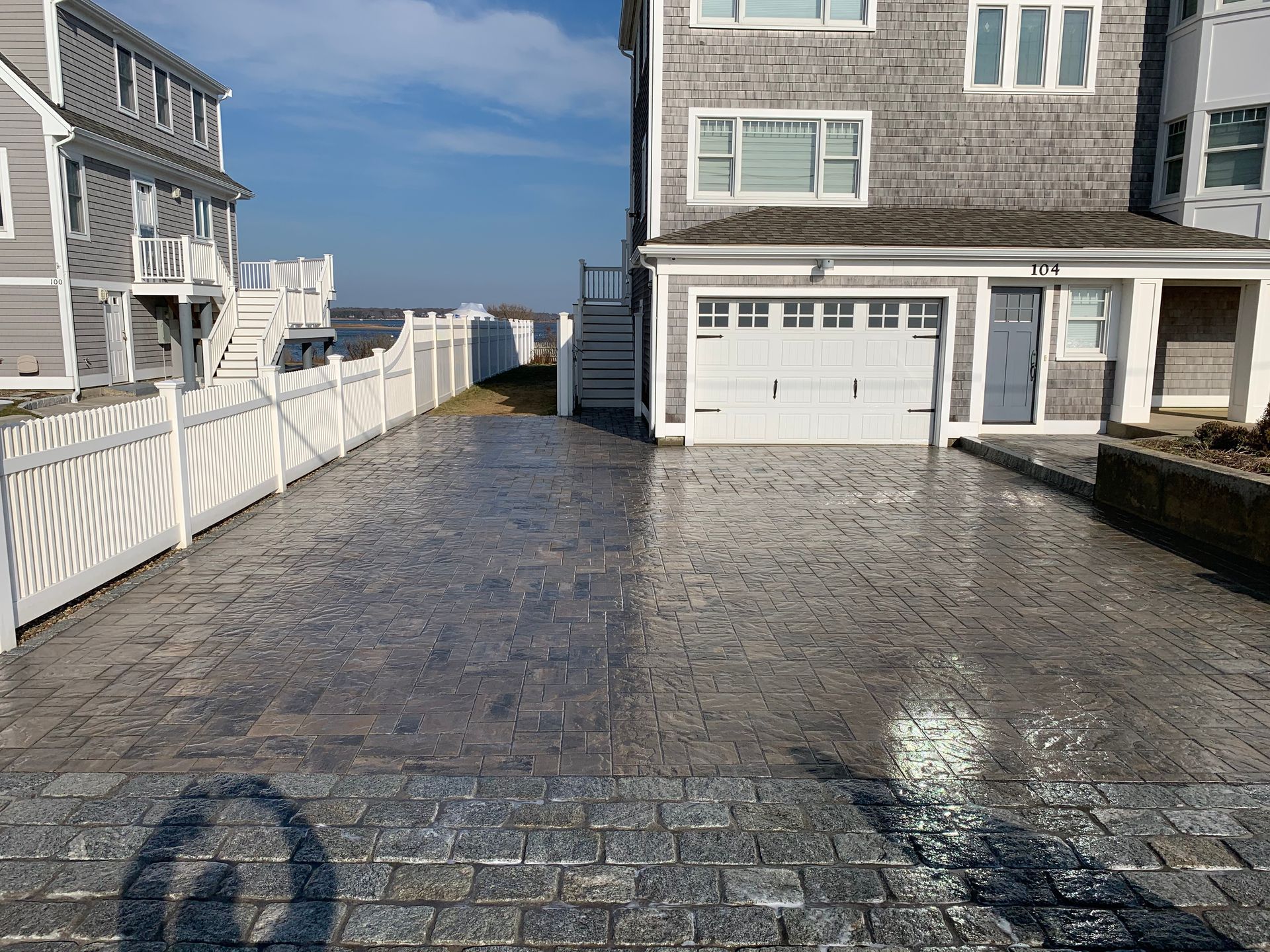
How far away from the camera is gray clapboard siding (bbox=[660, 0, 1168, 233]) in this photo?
605 inches

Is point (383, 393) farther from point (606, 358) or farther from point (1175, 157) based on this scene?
point (1175, 157)

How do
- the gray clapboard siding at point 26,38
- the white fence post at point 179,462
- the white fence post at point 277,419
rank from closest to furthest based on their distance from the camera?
1. the white fence post at point 179,462
2. the white fence post at point 277,419
3. the gray clapboard siding at point 26,38

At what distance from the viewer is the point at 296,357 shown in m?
25.2

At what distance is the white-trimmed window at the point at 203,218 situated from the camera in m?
26.1

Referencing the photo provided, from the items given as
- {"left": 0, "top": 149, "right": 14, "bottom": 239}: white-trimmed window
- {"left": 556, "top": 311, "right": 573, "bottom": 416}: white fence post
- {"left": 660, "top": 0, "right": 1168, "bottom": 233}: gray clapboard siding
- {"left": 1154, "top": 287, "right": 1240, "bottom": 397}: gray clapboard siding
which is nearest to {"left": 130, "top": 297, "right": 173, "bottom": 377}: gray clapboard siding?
{"left": 0, "top": 149, "right": 14, "bottom": 239}: white-trimmed window

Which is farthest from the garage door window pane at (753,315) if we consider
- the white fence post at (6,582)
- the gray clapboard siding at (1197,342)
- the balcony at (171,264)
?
the balcony at (171,264)

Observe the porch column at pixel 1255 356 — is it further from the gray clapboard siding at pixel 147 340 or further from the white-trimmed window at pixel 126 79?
the white-trimmed window at pixel 126 79

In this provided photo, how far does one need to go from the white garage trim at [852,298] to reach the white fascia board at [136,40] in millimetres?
16551

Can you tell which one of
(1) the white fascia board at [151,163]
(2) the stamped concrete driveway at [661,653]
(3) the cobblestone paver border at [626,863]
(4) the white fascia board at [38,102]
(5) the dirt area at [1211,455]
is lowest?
(3) the cobblestone paver border at [626,863]

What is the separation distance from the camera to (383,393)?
53.6 feet

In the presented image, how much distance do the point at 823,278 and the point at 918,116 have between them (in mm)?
3933

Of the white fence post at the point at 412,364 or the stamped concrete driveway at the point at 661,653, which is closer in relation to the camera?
the stamped concrete driveway at the point at 661,653

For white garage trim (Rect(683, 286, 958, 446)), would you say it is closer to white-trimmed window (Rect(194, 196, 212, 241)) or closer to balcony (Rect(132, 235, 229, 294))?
balcony (Rect(132, 235, 229, 294))

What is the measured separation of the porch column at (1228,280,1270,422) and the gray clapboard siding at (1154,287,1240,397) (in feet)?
7.47
